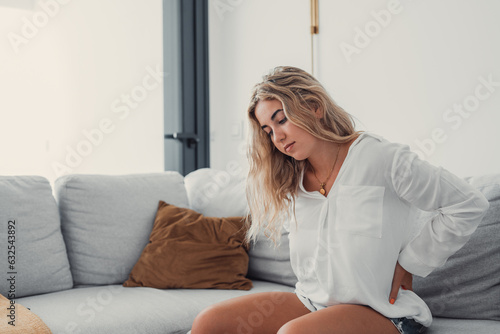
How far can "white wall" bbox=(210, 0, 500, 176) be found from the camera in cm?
190

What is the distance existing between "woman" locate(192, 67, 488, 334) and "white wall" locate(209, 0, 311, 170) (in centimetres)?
130

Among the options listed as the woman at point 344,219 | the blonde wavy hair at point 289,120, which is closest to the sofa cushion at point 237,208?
the blonde wavy hair at point 289,120

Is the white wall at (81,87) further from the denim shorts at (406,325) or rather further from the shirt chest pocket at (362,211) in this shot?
the denim shorts at (406,325)

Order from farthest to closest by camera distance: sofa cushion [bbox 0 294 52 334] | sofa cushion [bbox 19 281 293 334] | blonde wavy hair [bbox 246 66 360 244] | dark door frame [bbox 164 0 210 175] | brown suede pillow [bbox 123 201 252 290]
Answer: dark door frame [bbox 164 0 210 175] < brown suede pillow [bbox 123 201 252 290] < sofa cushion [bbox 19 281 293 334] < sofa cushion [bbox 0 294 52 334] < blonde wavy hair [bbox 246 66 360 244]

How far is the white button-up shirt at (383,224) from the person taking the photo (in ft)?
3.89

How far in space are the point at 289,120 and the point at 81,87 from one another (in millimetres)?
1770

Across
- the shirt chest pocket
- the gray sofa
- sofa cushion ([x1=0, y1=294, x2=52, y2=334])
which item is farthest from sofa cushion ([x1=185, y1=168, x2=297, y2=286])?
sofa cushion ([x1=0, y1=294, x2=52, y2=334])

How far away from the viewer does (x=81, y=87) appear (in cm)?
271

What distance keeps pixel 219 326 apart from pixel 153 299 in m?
0.59

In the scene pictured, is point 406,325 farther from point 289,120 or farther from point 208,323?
point 289,120

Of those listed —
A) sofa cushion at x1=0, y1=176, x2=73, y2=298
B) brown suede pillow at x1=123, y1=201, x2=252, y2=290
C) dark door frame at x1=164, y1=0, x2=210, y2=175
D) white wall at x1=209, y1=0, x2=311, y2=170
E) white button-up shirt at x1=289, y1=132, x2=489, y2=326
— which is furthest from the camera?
dark door frame at x1=164, y1=0, x2=210, y2=175

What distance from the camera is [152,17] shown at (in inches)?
119

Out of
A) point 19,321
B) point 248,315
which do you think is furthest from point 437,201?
point 19,321

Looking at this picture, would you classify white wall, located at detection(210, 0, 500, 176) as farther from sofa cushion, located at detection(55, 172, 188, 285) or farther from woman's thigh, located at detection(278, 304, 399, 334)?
sofa cushion, located at detection(55, 172, 188, 285)
